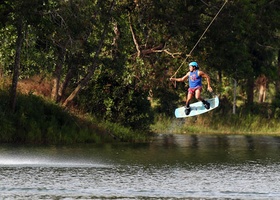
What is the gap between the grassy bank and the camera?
32781mm

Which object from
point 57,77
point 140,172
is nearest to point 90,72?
point 57,77

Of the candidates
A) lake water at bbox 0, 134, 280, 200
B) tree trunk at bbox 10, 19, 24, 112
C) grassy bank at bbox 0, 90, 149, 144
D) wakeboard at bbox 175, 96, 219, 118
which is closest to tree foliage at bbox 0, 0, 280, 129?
tree trunk at bbox 10, 19, 24, 112

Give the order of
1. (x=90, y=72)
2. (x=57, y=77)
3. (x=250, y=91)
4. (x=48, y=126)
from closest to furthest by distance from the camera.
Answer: (x=48, y=126)
(x=90, y=72)
(x=57, y=77)
(x=250, y=91)

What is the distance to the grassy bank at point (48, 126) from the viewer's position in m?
32.8

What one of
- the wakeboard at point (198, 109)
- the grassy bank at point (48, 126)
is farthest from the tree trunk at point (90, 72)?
the wakeboard at point (198, 109)

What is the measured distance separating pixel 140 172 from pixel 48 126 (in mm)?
10351

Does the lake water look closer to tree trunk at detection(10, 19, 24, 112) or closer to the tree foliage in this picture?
tree trunk at detection(10, 19, 24, 112)

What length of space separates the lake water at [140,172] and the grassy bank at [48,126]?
1314 mm

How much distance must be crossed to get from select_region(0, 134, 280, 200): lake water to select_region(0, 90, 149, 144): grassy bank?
1.31m

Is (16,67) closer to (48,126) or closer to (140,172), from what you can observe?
(48,126)

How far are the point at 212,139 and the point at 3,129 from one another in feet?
41.8

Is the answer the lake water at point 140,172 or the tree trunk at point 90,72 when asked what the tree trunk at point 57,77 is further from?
the lake water at point 140,172

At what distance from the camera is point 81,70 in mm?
36875

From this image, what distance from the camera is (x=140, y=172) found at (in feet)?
78.7
